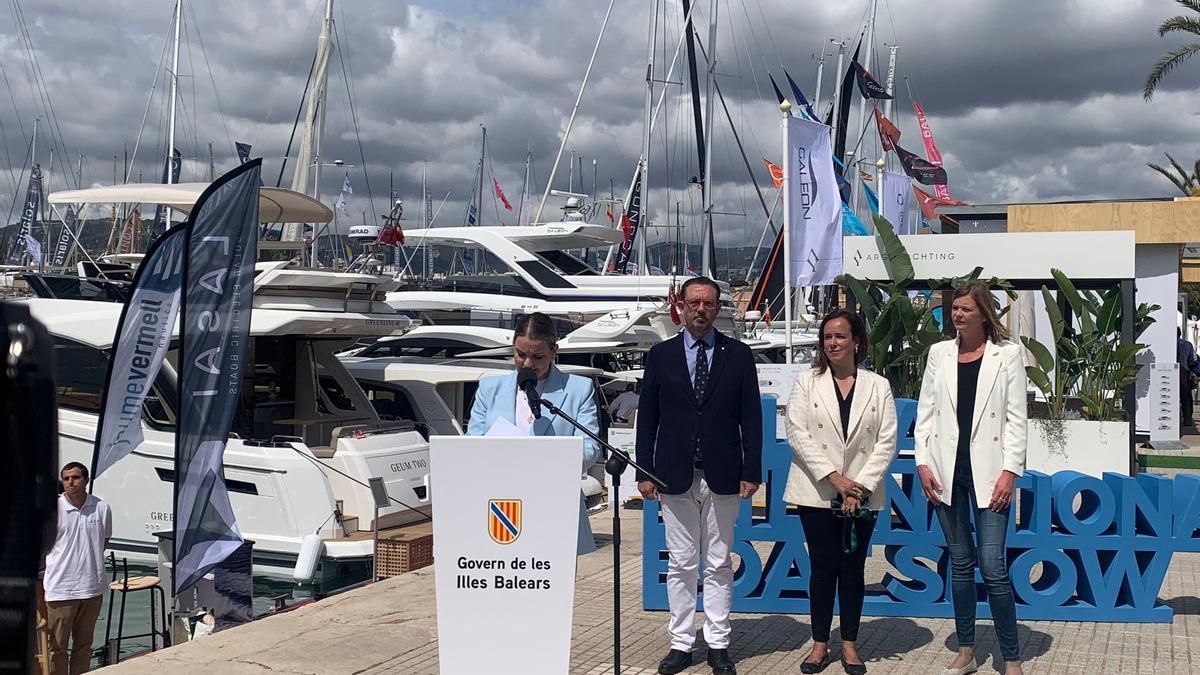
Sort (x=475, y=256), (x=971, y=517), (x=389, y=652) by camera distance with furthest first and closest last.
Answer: (x=475, y=256) → (x=389, y=652) → (x=971, y=517)

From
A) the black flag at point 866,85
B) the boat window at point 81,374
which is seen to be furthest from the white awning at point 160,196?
the black flag at point 866,85

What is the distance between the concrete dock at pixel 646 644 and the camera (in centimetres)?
591

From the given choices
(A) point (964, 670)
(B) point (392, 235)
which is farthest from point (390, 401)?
(A) point (964, 670)

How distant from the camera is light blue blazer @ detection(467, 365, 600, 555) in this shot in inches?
203

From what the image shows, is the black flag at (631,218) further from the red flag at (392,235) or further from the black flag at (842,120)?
the red flag at (392,235)

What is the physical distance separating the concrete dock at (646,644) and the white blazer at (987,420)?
1108 millimetres

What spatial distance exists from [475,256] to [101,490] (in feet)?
59.2

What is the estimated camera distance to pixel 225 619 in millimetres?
9219

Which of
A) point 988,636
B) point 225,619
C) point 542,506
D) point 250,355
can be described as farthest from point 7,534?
point 250,355

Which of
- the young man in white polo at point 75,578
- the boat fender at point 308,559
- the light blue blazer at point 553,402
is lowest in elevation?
the boat fender at point 308,559

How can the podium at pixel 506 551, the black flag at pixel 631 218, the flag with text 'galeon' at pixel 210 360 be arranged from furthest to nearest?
the black flag at pixel 631 218, the flag with text 'galeon' at pixel 210 360, the podium at pixel 506 551

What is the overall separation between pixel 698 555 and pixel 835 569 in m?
0.70

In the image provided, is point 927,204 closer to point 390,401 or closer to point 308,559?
point 390,401

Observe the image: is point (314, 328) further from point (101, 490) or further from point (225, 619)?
point (225, 619)
